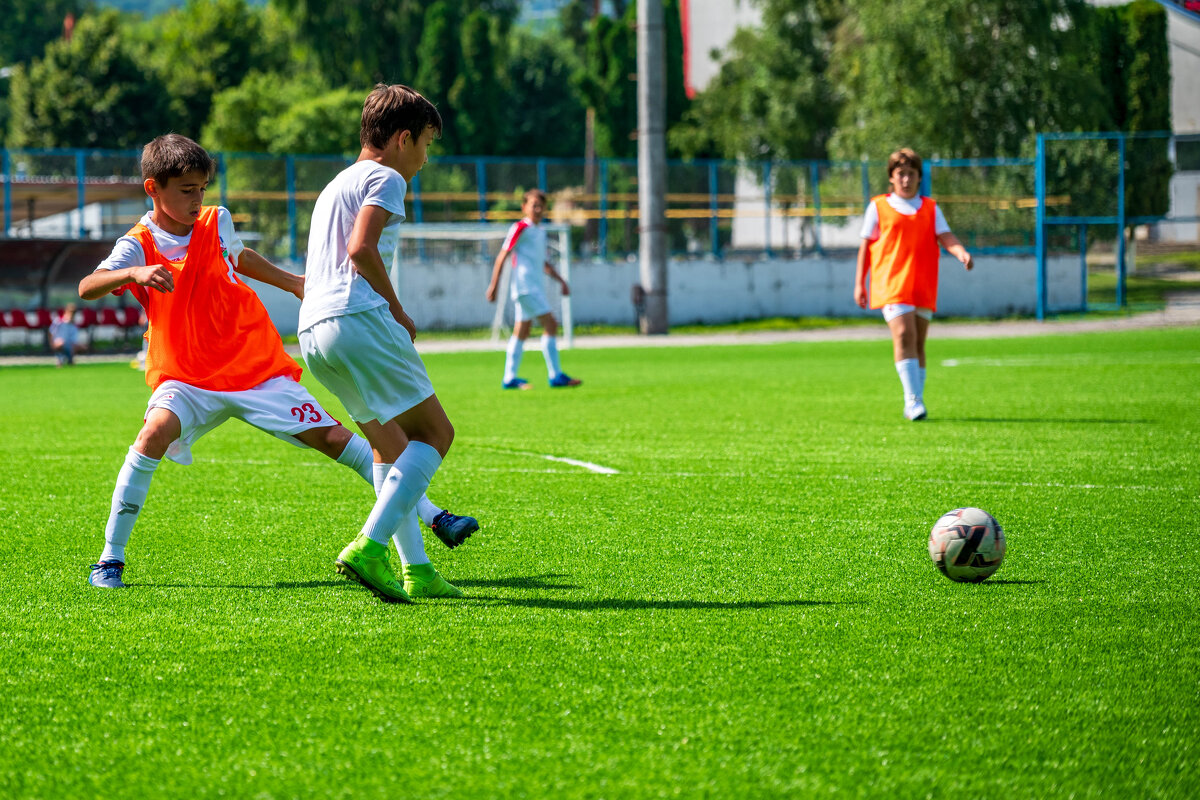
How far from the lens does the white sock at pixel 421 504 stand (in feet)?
15.8

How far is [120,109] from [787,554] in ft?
174

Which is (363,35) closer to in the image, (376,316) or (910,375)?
(910,375)

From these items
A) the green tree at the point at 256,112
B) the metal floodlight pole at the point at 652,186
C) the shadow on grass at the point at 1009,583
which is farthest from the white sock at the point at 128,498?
the green tree at the point at 256,112

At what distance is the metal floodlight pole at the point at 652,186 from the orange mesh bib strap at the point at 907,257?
16156 mm

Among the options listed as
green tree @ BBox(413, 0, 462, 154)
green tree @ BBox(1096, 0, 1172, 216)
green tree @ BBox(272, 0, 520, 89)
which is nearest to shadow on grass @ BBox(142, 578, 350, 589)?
green tree @ BBox(1096, 0, 1172, 216)

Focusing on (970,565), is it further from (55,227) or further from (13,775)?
(55,227)

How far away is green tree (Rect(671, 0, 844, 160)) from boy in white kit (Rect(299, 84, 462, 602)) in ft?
136

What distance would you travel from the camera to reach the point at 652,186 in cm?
2628

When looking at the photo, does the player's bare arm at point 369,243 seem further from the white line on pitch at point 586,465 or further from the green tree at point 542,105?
the green tree at point 542,105

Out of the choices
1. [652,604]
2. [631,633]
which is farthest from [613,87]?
[631,633]

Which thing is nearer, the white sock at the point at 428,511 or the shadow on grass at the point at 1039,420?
the white sock at the point at 428,511

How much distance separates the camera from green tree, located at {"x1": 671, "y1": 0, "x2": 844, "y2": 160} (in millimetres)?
44500

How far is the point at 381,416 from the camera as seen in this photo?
4367 millimetres

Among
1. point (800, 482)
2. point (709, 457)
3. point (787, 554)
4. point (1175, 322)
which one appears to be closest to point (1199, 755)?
point (787, 554)
